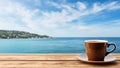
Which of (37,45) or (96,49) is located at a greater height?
(96,49)

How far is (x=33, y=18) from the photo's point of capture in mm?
9953

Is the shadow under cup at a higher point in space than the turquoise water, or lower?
higher

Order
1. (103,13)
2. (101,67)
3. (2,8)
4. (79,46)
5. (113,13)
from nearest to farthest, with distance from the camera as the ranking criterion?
(101,67), (79,46), (113,13), (103,13), (2,8)

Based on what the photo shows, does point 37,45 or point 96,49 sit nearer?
point 96,49

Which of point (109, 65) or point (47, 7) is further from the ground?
point (47, 7)

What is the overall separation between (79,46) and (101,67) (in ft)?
22.0

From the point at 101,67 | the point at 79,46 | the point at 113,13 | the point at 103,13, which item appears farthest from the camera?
the point at 103,13

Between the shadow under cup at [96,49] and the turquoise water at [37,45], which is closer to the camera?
the shadow under cup at [96,49]

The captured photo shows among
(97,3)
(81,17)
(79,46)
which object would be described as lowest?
(79,46)

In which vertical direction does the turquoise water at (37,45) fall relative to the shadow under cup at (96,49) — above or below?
below

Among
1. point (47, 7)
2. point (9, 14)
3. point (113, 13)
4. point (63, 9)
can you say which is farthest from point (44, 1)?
point (113, 13)

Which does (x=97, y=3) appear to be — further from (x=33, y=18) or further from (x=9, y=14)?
(x=9, y=14)

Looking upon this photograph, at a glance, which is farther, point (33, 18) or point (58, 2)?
point (33, 18)

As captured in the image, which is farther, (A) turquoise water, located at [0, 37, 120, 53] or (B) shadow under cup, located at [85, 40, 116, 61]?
(A) turquoise water, located at [0, 37, 120, 53]
